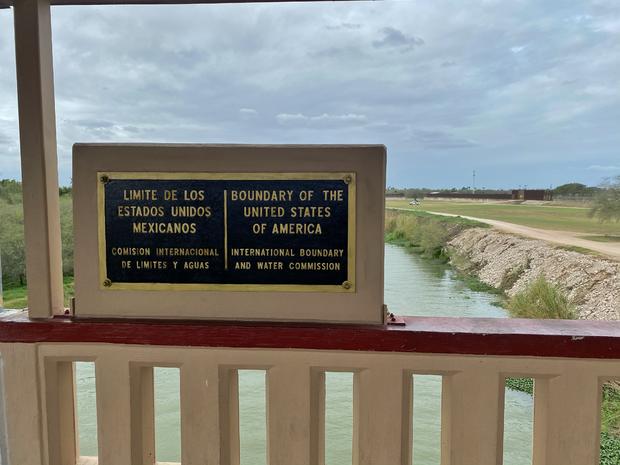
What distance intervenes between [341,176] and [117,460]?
1.35 m

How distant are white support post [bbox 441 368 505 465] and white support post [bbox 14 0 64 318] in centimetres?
155

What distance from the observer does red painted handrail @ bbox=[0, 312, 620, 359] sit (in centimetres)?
150

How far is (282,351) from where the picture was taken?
5.23 feet

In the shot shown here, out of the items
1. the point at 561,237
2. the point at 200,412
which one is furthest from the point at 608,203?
the point at 200,412

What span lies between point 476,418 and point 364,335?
48cm

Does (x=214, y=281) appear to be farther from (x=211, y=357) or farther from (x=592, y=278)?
(x=592, y=278)

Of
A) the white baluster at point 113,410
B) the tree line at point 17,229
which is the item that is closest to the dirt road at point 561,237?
the tree line at point 17,229

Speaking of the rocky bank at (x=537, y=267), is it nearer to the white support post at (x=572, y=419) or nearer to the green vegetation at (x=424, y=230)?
the green vegetation at (x=424, y=230)

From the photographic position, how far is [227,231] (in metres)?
1.62

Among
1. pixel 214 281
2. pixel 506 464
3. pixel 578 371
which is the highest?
pixel 214 281

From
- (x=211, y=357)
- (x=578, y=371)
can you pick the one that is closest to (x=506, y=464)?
(x=578, y=371)

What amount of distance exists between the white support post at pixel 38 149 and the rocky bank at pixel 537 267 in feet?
5.16

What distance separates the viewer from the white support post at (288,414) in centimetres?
160

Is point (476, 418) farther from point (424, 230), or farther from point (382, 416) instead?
point (424, 230)
